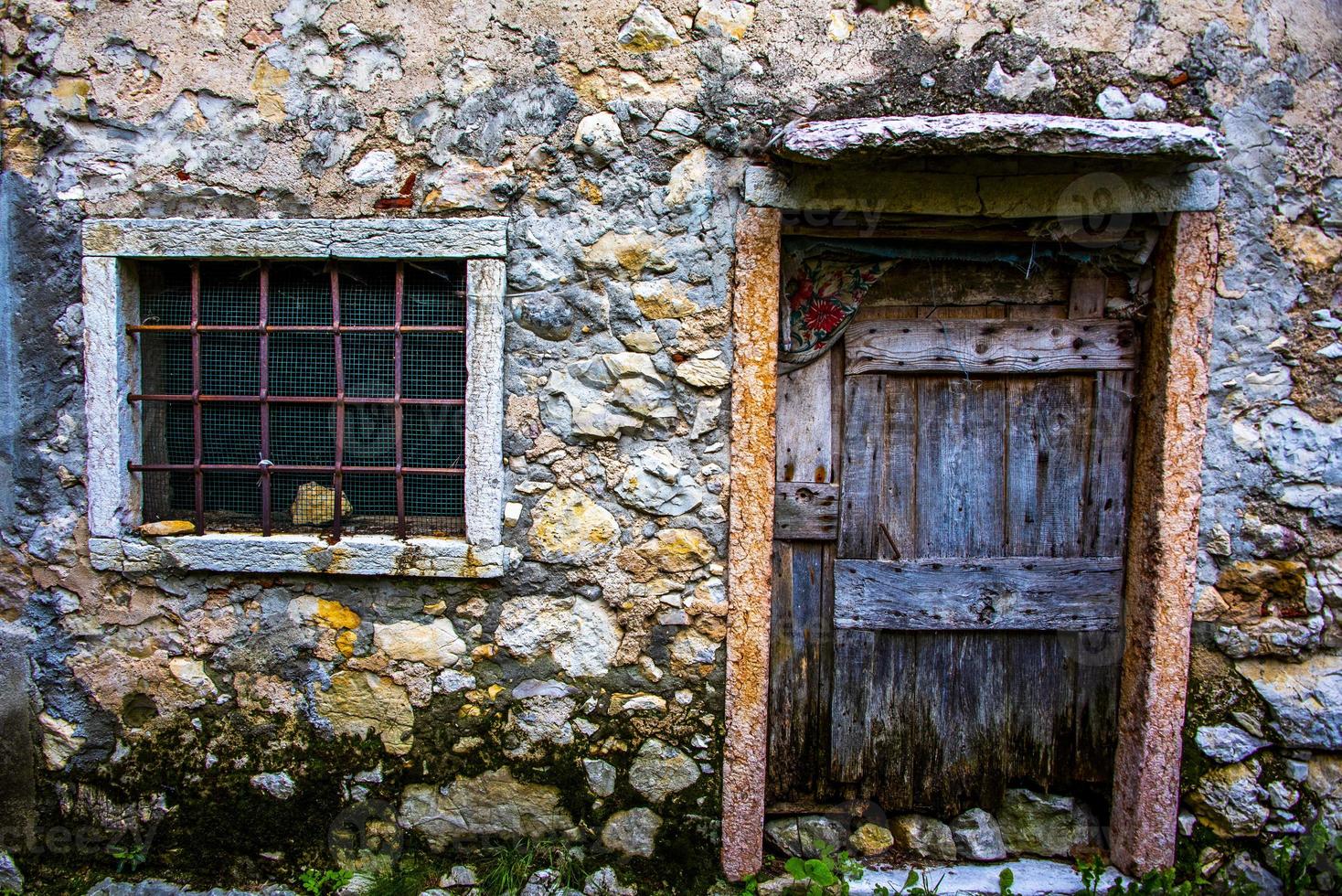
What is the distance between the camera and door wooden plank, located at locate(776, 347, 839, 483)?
265 cm

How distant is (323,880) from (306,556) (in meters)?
1.06

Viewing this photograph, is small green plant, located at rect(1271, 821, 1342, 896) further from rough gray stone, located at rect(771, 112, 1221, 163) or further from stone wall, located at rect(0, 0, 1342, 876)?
rough gray stone, located at rect(771, 112, 1221, 163)

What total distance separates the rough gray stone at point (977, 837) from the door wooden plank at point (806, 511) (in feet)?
3.63

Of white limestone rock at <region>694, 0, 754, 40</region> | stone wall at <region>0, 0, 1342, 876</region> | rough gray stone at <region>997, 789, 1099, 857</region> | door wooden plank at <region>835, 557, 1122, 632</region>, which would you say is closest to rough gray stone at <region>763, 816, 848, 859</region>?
stone wall at <region>0, 0, 1342, 876</region>

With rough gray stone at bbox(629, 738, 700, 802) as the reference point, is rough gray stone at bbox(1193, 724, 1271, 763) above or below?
above

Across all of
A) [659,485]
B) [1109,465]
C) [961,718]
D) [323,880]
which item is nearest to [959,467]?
[1109,465]

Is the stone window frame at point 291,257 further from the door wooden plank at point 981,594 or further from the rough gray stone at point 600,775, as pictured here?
the door wooden plank at point 981,594

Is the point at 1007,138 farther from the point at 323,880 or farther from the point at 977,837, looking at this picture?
the point at 323,880

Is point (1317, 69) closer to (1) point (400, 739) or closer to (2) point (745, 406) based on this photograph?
(2) point (745, 406)

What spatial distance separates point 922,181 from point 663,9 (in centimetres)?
96

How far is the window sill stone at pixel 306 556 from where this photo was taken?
8.22ft

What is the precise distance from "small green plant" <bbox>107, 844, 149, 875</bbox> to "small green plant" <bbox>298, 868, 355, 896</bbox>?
0.53 metres

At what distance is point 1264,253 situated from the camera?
2.46 m

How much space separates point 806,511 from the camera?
8.77ft
